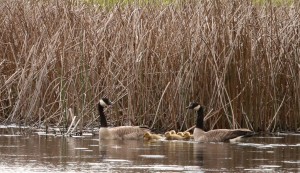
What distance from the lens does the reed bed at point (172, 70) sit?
16.4 m

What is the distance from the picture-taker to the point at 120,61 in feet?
55.8

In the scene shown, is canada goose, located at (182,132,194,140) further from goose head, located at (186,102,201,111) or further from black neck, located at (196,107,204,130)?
goose head, located at (186,102,201,111)

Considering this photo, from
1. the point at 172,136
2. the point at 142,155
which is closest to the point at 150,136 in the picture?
the point at 172,136

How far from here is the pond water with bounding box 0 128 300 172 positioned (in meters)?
12.2

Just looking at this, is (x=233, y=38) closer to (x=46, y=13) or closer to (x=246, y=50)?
(x=246, y=50)

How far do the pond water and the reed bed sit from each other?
662 millimetres

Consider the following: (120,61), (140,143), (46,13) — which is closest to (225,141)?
(140,143)

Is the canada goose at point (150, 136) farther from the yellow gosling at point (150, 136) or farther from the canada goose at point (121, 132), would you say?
the canada goose at point (121, 132)

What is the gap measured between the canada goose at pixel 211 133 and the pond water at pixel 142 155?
13cm

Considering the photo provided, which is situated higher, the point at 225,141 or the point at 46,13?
the point at 46,13

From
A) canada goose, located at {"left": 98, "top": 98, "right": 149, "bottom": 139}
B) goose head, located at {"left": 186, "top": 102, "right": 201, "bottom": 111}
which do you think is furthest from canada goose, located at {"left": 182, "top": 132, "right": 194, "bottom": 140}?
canada goose, located at {"left": 98, "top": 98, "right": 149, "bottom": 139}

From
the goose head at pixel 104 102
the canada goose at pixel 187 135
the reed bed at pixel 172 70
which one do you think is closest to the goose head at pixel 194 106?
the canada goose at pixel 187 135

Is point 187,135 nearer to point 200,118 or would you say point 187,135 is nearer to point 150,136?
point 200,118

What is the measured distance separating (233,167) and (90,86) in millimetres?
4988
